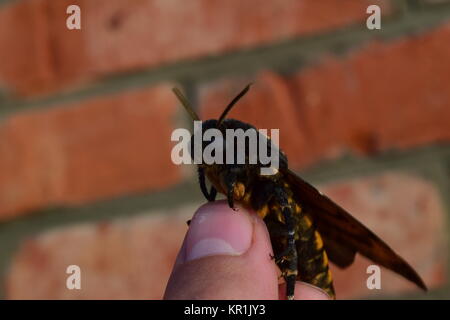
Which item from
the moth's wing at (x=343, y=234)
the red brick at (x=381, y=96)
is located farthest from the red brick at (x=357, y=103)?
the moth's wing at (x=343, y=234)

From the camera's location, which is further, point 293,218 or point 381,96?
point 381,96

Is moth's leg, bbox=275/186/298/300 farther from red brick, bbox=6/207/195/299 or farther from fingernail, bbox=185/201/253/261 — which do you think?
red brick, bbox=6/207/195/299

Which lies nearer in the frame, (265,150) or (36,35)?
(265,150)

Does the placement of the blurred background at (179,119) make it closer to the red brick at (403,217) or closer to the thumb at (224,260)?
the red brick at (403,217)

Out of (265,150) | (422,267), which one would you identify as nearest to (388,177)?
(422,267)

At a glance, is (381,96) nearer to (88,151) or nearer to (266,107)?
(266,107)

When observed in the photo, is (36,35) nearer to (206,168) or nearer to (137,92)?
(137,92)

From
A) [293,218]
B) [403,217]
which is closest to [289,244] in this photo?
[293,218]

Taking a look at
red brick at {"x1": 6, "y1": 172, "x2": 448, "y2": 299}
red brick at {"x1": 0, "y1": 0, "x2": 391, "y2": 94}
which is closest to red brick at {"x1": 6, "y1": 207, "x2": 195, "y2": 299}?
red brick at {"x1": 6, "y1": 172, "x2": 448, "y2": 299}
